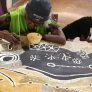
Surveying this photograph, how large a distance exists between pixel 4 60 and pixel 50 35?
0.50 meters

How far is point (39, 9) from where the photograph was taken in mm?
1837

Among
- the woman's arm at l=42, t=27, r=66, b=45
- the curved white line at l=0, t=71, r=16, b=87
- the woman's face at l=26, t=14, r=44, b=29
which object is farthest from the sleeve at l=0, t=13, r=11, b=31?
the curved white line at l=0, t=71, r=16, b=87

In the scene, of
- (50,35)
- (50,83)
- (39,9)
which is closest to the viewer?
(50,83)

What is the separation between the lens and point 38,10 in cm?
184

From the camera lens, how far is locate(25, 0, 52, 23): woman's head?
1828 mm

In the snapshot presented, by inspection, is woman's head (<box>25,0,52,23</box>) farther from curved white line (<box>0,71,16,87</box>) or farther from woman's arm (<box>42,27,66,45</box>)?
curved white line (<box>0,71,16,87</box>)

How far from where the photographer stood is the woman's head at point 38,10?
6.00 feet

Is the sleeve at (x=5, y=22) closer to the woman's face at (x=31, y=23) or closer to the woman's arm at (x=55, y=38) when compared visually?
the woman's face at (x=31, y=23)

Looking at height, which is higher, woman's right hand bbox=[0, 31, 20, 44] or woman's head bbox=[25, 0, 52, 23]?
woman's head bbox=[25, 0, 52, 23]

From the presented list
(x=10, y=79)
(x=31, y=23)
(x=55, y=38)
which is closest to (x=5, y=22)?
(x=31, y=23)

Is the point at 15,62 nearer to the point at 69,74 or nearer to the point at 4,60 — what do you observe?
the point at 4,60

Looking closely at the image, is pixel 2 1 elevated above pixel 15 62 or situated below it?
above

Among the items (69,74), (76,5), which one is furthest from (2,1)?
(76,5)

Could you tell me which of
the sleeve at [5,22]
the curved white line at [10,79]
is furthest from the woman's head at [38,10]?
the curved white line at [10,79]
